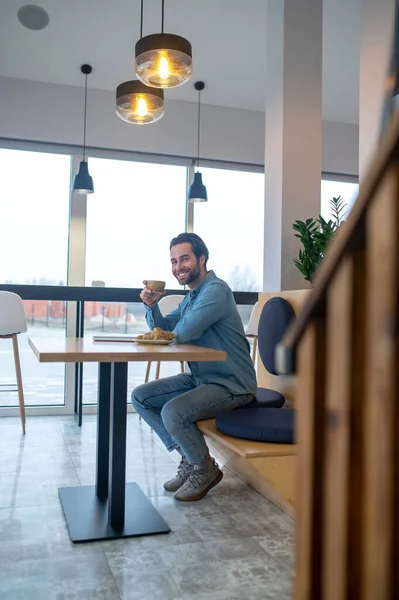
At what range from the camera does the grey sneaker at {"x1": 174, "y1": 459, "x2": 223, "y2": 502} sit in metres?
2.57

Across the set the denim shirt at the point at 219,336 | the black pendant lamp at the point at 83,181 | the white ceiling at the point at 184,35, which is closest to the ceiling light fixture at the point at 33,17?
the white ceiling at the point at 184,35

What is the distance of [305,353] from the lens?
3.18 ft

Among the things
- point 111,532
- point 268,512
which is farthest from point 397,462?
point 268,512

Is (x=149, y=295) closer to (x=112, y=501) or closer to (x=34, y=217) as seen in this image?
(x=112, y=501)

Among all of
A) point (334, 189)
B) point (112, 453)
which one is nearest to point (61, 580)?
point (112, 453)

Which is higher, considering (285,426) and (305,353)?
(305,353)

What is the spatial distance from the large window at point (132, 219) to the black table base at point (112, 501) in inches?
106

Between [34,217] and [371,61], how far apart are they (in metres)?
3.24

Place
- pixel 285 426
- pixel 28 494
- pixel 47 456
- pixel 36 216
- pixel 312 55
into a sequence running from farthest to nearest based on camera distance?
1. pixel 36 216
2. pixel 312 55
3. pixel 47 456
4. pixel 28 494
5. pixel 285 426

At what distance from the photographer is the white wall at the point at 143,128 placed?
15.7ft

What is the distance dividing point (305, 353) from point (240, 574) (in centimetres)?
120

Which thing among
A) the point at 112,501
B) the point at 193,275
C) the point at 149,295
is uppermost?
the point at 193,275

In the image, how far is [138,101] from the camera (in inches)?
120

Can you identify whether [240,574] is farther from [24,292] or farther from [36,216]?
[36,216]
